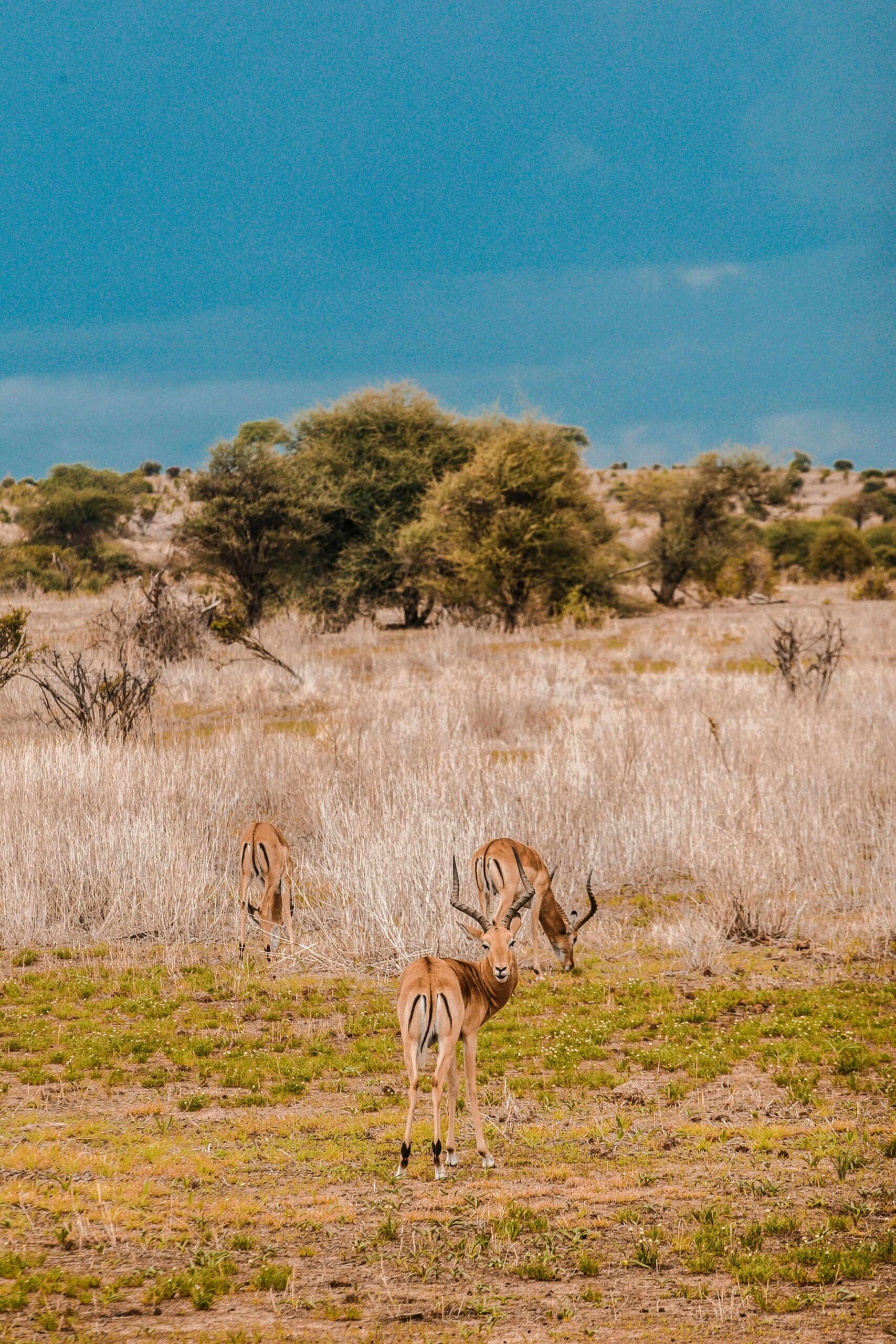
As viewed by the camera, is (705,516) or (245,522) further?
(705,516)

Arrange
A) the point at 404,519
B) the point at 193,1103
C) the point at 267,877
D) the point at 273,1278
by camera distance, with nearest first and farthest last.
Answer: the point at 273,1278 → the point at 193,1103 → the point at 267,877 → the point at 404,519

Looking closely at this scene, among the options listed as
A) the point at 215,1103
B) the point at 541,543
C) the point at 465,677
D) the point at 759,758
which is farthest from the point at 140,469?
the point at 215,1103

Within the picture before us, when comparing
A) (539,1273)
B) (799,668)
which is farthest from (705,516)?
(539,1273)

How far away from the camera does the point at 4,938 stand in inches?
419

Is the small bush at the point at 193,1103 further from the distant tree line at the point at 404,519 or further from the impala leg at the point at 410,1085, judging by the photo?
the distant tree line at the point at 404,519

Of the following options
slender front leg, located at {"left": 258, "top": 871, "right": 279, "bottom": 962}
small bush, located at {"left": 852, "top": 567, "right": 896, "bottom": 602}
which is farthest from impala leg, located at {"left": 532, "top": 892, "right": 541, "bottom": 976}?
small bush, located at {"left": 852, "top": 567, "right": 896, "bottom": 602}

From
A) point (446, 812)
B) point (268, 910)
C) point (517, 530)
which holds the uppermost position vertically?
point (517, 530)

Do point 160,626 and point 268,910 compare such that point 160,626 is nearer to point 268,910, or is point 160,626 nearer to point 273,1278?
point 268,910

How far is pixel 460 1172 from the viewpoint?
5.63m

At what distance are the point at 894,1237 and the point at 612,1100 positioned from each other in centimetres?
199

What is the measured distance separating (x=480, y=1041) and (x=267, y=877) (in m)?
2.49

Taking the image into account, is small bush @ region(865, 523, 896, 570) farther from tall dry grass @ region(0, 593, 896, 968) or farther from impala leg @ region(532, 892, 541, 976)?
impala leg @ region(532, 892, 541, 976)

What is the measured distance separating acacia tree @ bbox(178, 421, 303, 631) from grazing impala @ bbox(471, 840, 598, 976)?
2556 cm

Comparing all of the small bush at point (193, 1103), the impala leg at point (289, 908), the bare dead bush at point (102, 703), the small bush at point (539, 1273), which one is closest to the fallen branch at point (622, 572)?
the bare dead bush at point (102, 703)
